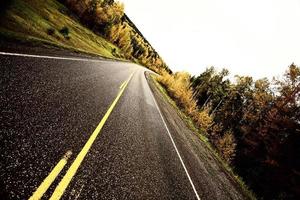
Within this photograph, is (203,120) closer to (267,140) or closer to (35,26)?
(267,140)

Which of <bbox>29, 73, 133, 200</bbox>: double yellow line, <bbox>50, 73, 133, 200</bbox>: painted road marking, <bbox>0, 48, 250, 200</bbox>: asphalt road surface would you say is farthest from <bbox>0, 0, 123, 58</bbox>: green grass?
<bbox>29, 73, 133, 200</bbox>: double yellow line

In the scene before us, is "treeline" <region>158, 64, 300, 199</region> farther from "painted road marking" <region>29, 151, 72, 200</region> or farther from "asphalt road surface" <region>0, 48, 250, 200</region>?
"painted road marking" <region>29, 151, 72, 200</region>

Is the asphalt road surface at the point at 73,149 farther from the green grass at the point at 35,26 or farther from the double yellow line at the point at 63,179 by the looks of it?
the green grass at the point at 35,26

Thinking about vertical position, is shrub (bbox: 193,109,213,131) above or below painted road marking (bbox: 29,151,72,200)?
above

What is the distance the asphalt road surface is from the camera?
2.77 meters

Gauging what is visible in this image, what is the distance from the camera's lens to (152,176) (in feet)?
15.3

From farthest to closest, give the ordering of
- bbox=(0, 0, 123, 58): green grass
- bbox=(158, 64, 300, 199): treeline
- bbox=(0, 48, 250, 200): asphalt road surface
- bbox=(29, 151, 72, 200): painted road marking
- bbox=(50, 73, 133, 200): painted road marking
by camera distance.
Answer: bbox=(158, 64, 300, 199): treeline, bbox=(0, 0, 123, 58): green grass, bbox=(0, 48, 250, 200): asphalt road surface, bbox=(50, 73, 133, 200): painted road marking, bbox=(29, 151, 72, 200): painted road marking

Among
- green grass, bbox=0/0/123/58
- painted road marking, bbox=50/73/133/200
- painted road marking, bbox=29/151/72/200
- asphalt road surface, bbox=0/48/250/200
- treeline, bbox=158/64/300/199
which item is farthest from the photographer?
treeline, bbox=158/64/300/199

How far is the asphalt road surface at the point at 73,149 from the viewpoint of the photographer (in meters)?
2.77

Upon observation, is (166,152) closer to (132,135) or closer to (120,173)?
(132,135)

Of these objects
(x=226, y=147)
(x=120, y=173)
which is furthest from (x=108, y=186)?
(x=226, y=147)

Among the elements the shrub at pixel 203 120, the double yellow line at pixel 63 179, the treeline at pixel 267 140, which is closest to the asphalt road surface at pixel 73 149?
the double yellow line at pixel 63 179

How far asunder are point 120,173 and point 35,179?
1.64 metres

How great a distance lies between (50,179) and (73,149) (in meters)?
0.99
